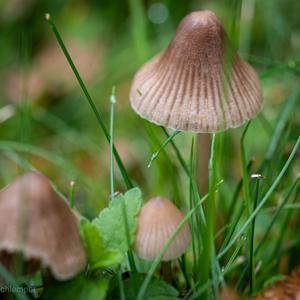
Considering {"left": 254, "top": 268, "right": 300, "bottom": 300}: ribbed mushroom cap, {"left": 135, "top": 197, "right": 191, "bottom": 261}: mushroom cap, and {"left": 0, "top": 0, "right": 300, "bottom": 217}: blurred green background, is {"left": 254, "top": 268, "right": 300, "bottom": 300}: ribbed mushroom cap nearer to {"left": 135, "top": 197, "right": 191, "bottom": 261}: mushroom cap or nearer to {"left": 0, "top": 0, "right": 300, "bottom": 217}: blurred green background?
{"left": 135, "top": 197, "right": 191, "bottom": 261}: mushroom cap

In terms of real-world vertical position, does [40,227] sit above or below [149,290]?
above

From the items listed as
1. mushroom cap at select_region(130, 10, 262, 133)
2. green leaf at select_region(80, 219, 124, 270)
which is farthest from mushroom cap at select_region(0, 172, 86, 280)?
mushroom cap at select_region(130, 10, 262, 133)

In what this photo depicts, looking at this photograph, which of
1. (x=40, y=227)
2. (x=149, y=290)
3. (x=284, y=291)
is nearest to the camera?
(x=40, y=227)

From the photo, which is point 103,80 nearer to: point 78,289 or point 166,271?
point 166,271

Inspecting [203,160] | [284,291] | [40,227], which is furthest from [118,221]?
[203,160]

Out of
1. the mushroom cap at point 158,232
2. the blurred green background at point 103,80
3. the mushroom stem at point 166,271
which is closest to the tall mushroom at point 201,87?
the mushroom cap at point 158,232

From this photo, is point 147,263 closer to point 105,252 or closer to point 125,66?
point 105,252

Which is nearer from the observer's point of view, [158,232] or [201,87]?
[158,232]

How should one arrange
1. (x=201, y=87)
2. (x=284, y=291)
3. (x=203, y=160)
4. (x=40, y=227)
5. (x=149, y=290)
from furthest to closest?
1. (x=203, y=160)
2. (x=201, y=87)
3. (x=284, y=291)
4. (x=149, y=290)
5. (x=40, y=227)
